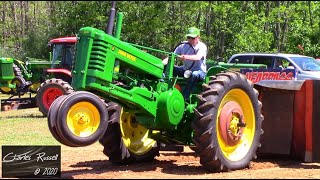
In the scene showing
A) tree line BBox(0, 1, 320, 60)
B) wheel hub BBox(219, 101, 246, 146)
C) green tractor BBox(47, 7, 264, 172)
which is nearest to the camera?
green tractor BBox(47, 7, 264, 172)

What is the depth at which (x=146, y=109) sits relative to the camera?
748 cm

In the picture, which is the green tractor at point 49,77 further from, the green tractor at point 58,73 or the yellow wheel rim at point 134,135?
the yellow wheel rim at point 134,135

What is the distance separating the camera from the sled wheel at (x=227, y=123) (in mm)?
7477

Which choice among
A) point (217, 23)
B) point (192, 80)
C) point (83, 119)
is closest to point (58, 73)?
point (192, 80)

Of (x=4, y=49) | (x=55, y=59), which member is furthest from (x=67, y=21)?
(x=55, y=59)

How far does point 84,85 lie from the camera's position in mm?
6836

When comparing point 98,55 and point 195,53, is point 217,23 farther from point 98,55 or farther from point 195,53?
point 98,55

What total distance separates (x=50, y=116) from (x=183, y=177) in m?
1.86

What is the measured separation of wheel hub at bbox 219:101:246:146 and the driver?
0.62 m

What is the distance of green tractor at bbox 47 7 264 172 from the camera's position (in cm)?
671

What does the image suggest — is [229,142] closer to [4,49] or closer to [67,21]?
[67,21]

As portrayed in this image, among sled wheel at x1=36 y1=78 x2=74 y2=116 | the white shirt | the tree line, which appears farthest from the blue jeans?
the tree line

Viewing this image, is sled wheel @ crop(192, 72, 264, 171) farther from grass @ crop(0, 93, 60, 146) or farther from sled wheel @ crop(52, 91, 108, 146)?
grass @ crop(0, 93, 60, 146)

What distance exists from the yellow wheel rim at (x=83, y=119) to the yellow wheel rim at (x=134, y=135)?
1495 mm
